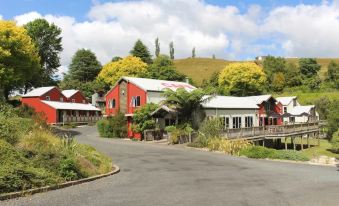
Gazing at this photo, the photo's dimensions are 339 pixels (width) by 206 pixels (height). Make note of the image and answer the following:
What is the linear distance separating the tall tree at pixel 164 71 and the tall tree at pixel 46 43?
21.4 meters

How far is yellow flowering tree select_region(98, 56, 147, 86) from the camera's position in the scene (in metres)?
97.4

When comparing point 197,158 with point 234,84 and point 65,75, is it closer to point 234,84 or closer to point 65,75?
point 234,84

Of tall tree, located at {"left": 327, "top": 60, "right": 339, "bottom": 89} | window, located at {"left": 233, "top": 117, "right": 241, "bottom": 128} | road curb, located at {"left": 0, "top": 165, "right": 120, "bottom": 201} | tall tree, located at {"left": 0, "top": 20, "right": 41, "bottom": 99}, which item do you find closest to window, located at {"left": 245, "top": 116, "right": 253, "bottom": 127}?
window, located at {"left": 233, "top": 117, "right": 241, "bottom": 128}

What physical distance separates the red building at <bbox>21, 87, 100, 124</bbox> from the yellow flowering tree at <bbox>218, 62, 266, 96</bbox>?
30179 millimetres

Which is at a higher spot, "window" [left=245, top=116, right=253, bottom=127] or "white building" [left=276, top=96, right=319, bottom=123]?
"white building" [left=276, top=96, right=319, bottom=123]

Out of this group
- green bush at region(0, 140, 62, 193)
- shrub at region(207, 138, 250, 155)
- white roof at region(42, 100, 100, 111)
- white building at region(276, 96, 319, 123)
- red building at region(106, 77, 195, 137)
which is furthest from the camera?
white building at region(276, 96, 319, 123)

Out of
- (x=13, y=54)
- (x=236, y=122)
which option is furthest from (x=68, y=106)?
(x=236, y=122)

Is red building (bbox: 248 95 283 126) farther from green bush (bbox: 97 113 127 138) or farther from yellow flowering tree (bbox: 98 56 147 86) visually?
yellow flowering tree (bbox: 98 56 147 86)

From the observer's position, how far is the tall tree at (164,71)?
284 ft

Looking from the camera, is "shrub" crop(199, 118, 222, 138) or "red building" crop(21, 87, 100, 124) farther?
"red building" crop(21, 87, 100, 124)

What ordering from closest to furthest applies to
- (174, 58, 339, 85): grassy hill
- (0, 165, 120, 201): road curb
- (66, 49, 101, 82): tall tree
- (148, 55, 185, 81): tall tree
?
(0, 165, 120, 201): road curb → (148, 55, 185, 81): tall tree → (66, 49, 101, 82): tall tree → (174, 58, 339, 85): grassy hill

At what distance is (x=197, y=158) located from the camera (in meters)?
30.5

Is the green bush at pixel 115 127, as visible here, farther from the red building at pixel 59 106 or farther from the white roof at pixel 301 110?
the white roof at pixel 301 110

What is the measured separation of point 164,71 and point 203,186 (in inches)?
2738
